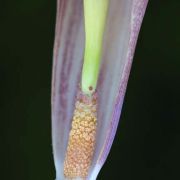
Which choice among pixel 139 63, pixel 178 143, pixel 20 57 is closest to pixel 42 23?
pixel 20 57

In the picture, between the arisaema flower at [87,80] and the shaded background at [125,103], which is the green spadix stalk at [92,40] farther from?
the shaded background at [125,103]

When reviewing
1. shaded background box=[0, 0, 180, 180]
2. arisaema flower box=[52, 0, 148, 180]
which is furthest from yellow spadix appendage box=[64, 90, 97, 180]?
shaded background box=[0, 0, 180, 180]

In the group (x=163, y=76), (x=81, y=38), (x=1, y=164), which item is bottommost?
(x=1, y=164)

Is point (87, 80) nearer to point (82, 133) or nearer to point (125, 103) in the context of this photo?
point (82, 133)

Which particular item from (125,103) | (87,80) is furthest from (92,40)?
(125,103)

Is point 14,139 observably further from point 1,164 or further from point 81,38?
point 81,38

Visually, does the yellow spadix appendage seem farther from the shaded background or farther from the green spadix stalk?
the shaded background

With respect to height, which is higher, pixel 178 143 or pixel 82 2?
pixel 82 2
